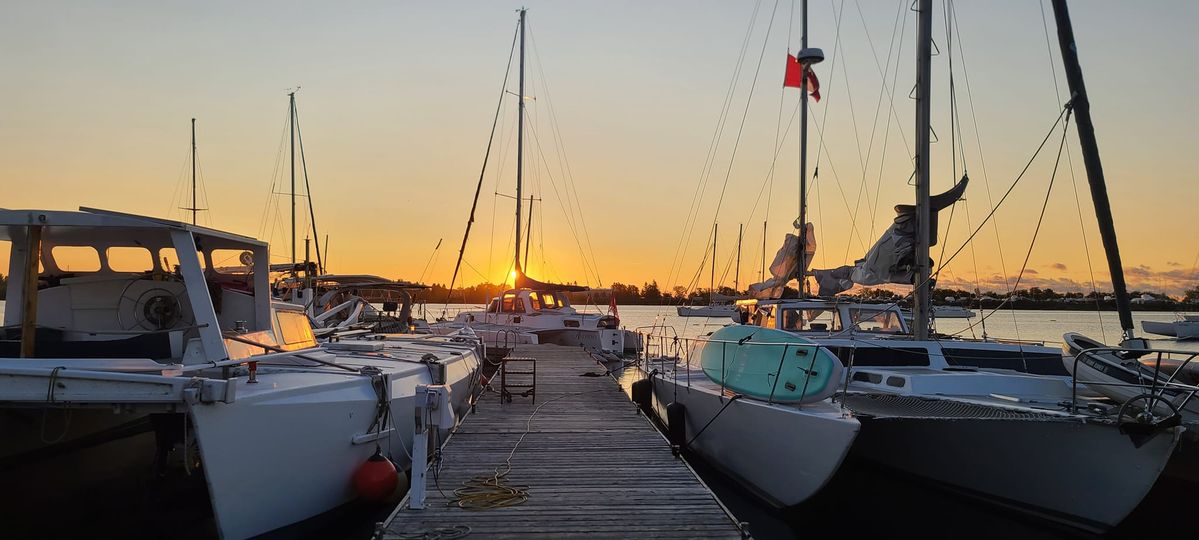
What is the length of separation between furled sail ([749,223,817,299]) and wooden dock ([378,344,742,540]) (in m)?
7.59

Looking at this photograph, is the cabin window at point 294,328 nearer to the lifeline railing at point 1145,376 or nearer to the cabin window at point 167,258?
the cabin window at point 167,258

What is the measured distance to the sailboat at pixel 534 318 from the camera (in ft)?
93.8

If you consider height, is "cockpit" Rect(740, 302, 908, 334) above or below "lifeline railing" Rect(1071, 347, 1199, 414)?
above

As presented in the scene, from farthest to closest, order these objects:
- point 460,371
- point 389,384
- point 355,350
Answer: point 460,371 < point 355,350 < point 389,384

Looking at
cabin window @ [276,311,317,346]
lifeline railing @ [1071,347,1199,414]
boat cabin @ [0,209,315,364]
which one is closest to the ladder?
cabin window @ [276,311,317,346]

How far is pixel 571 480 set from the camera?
867cm

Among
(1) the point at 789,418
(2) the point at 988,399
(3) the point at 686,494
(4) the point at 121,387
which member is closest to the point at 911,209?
(2) the point at 988,399

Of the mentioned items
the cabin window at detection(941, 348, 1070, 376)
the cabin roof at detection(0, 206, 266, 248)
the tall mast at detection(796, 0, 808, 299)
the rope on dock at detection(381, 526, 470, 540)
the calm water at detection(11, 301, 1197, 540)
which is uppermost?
the tall mast at detection(796, 0, 808, 299)

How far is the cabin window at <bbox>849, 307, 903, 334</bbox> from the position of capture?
50.2ft

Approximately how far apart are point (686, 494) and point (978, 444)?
4273mm

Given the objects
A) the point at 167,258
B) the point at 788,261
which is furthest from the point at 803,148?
the point at 167,258

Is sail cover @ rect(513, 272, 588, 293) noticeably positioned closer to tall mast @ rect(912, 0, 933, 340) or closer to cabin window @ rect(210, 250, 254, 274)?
tall mast @ rect(912, 0, 933, 340)

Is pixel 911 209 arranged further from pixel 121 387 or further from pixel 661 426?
pixel 121 387

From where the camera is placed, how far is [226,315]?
9.81 m
